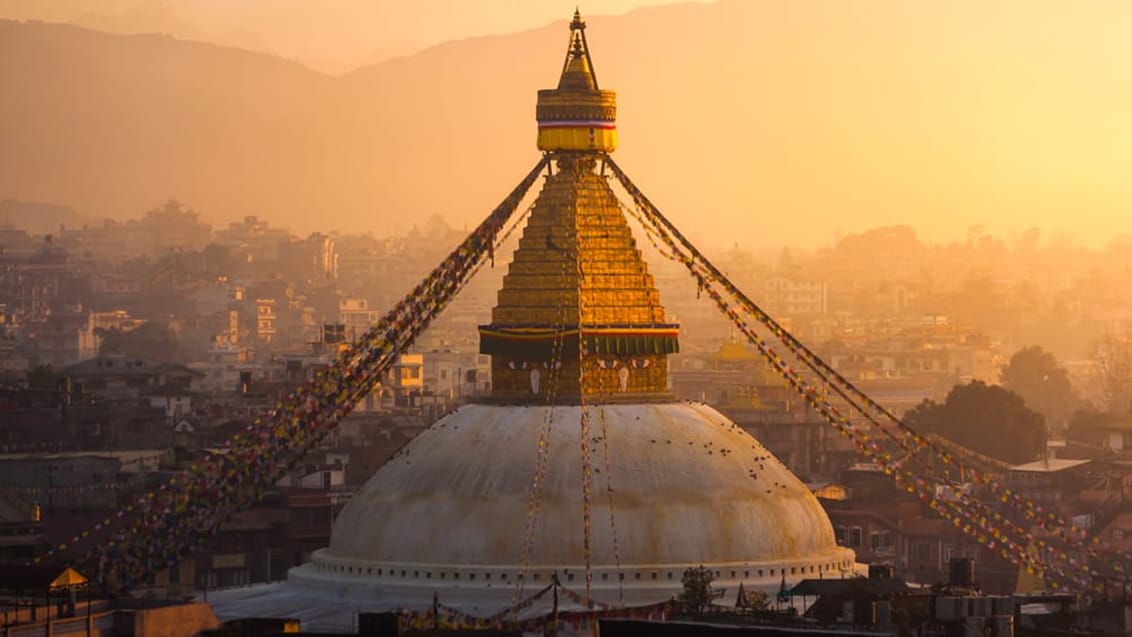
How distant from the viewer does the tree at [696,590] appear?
4866 centimetres

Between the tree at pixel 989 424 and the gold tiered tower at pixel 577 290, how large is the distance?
35073 millimetres

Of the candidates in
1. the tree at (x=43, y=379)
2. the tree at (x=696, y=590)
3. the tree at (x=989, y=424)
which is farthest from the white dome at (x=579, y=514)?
the tree at (x=43, y=379)

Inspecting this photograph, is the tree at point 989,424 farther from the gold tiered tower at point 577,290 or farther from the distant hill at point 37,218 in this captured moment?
the distant hill at point 37,218

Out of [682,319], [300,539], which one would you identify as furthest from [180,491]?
[682,319]

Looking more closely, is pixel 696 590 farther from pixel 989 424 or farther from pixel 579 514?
pixel 989 424

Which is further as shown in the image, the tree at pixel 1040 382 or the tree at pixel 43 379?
the tree at pixel 1040 382

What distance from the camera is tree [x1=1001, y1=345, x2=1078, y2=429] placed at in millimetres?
121875

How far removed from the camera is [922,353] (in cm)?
14312

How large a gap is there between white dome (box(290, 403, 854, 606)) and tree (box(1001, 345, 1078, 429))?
6607 cm

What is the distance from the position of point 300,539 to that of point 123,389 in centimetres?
3832

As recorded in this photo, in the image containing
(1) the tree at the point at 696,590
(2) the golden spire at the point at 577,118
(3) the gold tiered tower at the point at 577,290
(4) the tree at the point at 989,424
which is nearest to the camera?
(1) the tree at the point at 696,590

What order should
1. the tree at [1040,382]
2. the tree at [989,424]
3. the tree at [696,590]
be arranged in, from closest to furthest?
the tree at [696,590] < the tree at [989,424] < the tree at [1040,382]

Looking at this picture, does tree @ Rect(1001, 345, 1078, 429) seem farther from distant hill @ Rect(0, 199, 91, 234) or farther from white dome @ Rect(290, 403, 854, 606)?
white dome @ Rect(290, 403, 854, 606)

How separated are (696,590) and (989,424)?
4391 cm
